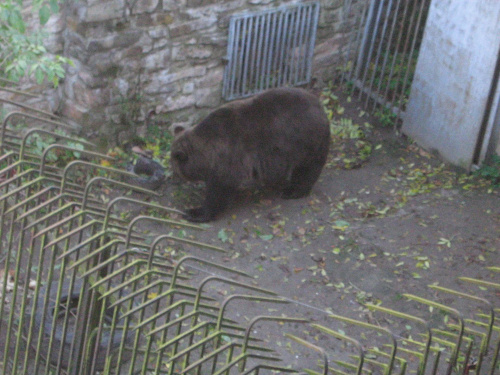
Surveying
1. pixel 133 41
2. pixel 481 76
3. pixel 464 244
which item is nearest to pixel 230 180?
pixel 133 41

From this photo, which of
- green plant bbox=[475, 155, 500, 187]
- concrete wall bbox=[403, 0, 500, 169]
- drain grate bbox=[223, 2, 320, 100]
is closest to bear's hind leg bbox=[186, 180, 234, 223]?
drain grate bbox=[223, 2, 320, 100]

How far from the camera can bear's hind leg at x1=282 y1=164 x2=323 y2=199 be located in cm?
770

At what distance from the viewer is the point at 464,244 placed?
23.5 feet

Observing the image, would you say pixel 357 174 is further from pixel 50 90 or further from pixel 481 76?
pixel 50 90

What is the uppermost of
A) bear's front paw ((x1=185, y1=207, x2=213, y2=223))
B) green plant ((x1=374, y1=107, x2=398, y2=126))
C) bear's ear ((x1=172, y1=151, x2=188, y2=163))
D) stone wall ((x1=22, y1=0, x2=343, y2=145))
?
stone wall ((x1=22, y1=0, x2=343, y2=145))

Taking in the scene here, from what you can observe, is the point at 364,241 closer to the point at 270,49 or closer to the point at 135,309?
the point at 270,49

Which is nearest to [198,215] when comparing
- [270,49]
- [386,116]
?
[270,49]

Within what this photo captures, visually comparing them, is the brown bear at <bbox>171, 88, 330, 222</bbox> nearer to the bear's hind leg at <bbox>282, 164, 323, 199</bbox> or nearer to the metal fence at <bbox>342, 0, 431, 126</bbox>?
the bear's hind leg at <bbox>282, 164, 323, 199</bbox>

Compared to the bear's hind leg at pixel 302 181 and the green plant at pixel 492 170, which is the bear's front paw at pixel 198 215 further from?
the green plant at pixel 492 170

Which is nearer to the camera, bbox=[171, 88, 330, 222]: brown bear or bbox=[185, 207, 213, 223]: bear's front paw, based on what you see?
bbox=[171, 88, 330, 222]: brown bear

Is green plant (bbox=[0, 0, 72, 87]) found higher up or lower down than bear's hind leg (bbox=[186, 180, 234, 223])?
higher up

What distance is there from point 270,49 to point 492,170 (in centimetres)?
295

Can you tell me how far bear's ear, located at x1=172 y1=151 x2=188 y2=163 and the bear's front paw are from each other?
1.78ft

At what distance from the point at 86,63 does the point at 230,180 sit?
6.39 feet
